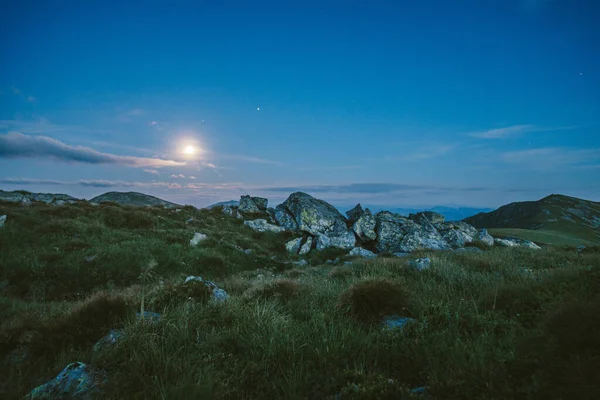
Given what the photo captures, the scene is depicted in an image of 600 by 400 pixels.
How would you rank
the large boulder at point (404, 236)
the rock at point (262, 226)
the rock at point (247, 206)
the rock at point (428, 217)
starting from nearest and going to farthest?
the large boulder at point (404, 236) → the rock at point (262, 226) → the rock at point (428, 217) → the rock at point (247, 206)

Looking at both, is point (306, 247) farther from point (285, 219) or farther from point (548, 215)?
point (548, 215)

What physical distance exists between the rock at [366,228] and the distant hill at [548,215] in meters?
88.9

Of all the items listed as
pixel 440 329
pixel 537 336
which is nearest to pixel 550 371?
pixel 537 336

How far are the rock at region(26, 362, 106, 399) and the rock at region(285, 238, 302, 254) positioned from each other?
2141 centimetres

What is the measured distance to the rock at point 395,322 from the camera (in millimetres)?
5406

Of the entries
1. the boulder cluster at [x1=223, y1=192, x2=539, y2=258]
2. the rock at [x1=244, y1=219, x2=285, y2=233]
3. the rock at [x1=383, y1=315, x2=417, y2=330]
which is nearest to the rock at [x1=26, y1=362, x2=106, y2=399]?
the rock at [x1=383, y1=315, x2=417, y2=330]

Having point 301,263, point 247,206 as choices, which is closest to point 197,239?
point 301,263

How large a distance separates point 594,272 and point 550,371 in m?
5.62

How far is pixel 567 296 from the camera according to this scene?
18.1 ft

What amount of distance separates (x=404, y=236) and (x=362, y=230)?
3736 millimetres

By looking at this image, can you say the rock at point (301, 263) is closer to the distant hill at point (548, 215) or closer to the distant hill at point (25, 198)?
the distant hill at point (25, 198)

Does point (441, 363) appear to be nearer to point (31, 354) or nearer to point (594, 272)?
point (594, 272)

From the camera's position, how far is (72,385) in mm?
3600

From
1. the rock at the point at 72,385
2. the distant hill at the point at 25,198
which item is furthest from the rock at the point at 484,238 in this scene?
the distant hill at the point at 25,198
